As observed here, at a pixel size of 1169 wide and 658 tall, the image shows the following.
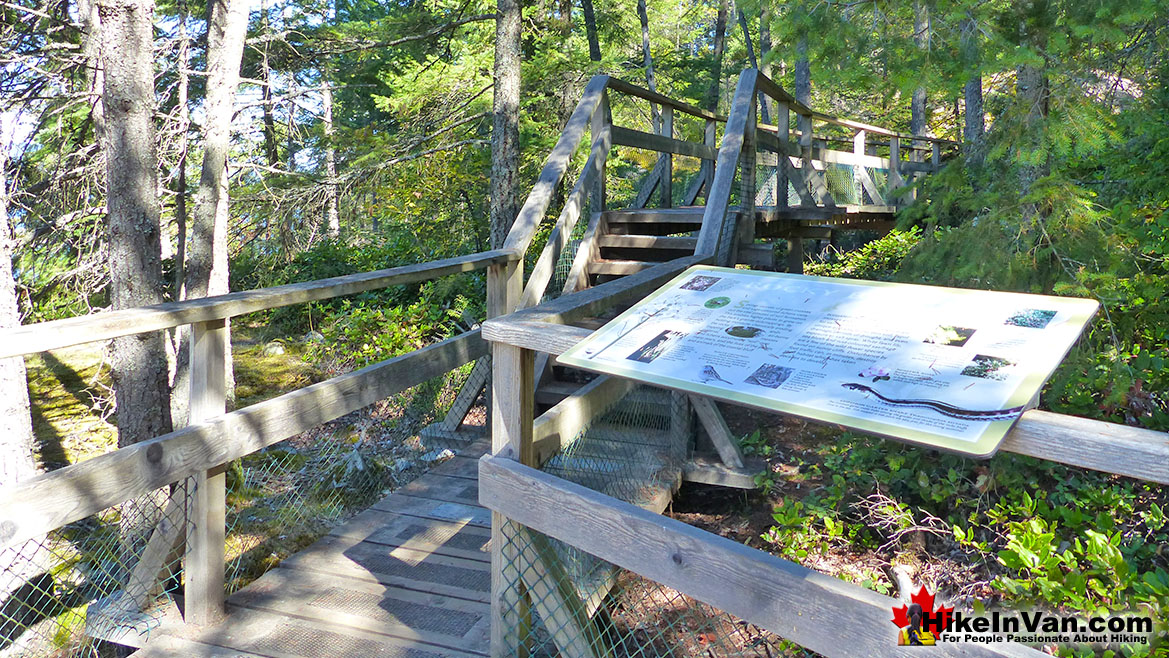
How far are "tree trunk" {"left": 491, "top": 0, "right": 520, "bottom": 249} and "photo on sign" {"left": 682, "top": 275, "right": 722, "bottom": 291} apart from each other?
604cm

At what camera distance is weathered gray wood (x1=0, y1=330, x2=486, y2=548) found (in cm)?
233

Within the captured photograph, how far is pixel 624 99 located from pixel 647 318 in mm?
14981

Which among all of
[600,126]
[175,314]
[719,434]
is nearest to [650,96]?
[600,126]

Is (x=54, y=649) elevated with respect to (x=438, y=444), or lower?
lower

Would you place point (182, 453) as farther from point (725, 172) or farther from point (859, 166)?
point (859, 166)

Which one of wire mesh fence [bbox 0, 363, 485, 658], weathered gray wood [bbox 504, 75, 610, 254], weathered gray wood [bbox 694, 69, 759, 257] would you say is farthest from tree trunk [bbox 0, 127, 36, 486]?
weathered gray wood [bbox 694, 69, 759, 257]

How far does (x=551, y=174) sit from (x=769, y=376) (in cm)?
349


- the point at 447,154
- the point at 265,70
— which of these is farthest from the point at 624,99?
the point at 265,70

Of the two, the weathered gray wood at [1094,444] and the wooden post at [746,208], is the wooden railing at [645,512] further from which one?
the wooden post at [746,208]

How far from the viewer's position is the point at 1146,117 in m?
4.43

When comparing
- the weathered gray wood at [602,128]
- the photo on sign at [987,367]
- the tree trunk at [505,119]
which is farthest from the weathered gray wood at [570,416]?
the tree trunk at [505,119]

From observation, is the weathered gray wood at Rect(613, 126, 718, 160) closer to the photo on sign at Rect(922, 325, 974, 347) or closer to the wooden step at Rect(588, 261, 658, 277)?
the wooden step at Rect(588, 261, 658, 277)

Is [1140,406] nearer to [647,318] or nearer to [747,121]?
[647,318]

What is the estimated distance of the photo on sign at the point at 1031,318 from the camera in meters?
1.90
